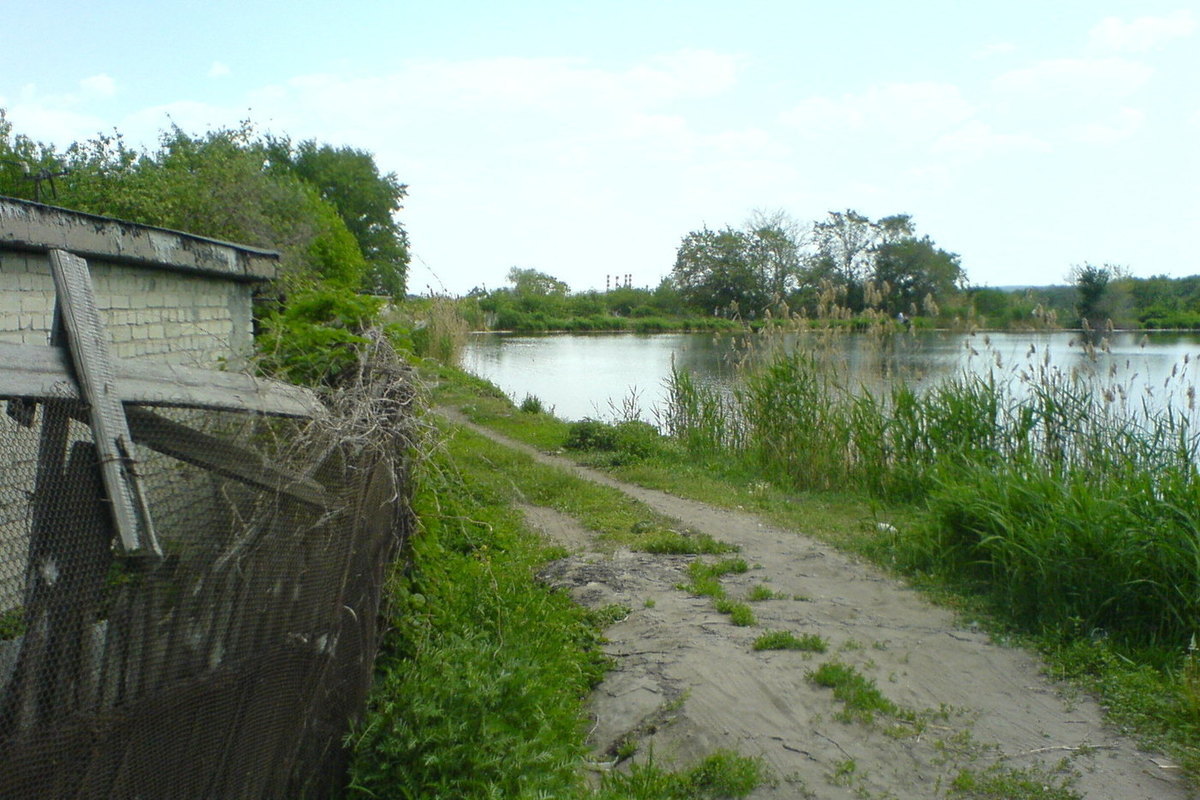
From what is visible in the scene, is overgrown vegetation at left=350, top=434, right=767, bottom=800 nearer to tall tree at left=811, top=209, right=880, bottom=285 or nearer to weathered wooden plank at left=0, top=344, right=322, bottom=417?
weathered wooden plank at left=0, top=344, right=322, bottom=417

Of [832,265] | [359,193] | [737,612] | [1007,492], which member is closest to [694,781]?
[737,612]

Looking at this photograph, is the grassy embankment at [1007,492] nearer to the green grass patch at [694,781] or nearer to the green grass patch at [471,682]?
the green grass patch at [694,781]

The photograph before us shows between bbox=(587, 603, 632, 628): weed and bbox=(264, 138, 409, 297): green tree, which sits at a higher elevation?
bbox=(264, 138, 409, 297): green tree

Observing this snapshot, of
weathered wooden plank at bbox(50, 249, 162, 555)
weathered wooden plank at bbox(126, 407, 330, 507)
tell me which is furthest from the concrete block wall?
weathered wooden plank at bbox(50, 249, 162, 555)

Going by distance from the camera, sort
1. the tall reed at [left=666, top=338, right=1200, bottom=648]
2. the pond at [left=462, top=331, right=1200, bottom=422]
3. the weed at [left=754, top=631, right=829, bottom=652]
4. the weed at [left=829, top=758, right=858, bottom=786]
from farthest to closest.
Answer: the pond at [left=462, top=331, right=1200, bottom=422], the tall reed at [left=666, top=338, right=1200, bottom=648], the weed at [left=754, top=631, right=829, bottom=652], the weed at [left=829, top=758, right=858, bottom=786]

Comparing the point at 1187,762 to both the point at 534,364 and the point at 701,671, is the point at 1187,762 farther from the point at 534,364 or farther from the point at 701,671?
the point at 534,364

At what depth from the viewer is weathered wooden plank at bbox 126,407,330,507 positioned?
2.25 meters

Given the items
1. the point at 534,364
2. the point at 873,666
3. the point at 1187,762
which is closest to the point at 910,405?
the point at 873,666

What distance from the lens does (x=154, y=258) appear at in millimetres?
6059

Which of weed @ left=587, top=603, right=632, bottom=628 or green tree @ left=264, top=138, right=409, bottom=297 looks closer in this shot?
weed @ left=587, top=603, right=632, bottom=628

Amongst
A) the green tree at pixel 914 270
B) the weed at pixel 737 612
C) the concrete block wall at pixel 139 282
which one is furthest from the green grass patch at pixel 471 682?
the green tree at pixel 914 270

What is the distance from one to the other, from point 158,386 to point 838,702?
363 centimetres

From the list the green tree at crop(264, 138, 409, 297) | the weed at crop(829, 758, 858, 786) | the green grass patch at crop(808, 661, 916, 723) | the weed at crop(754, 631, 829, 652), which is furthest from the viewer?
the green tree at crop(264, 138, 409, 297)

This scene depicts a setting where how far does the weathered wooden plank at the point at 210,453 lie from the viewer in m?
2.25
